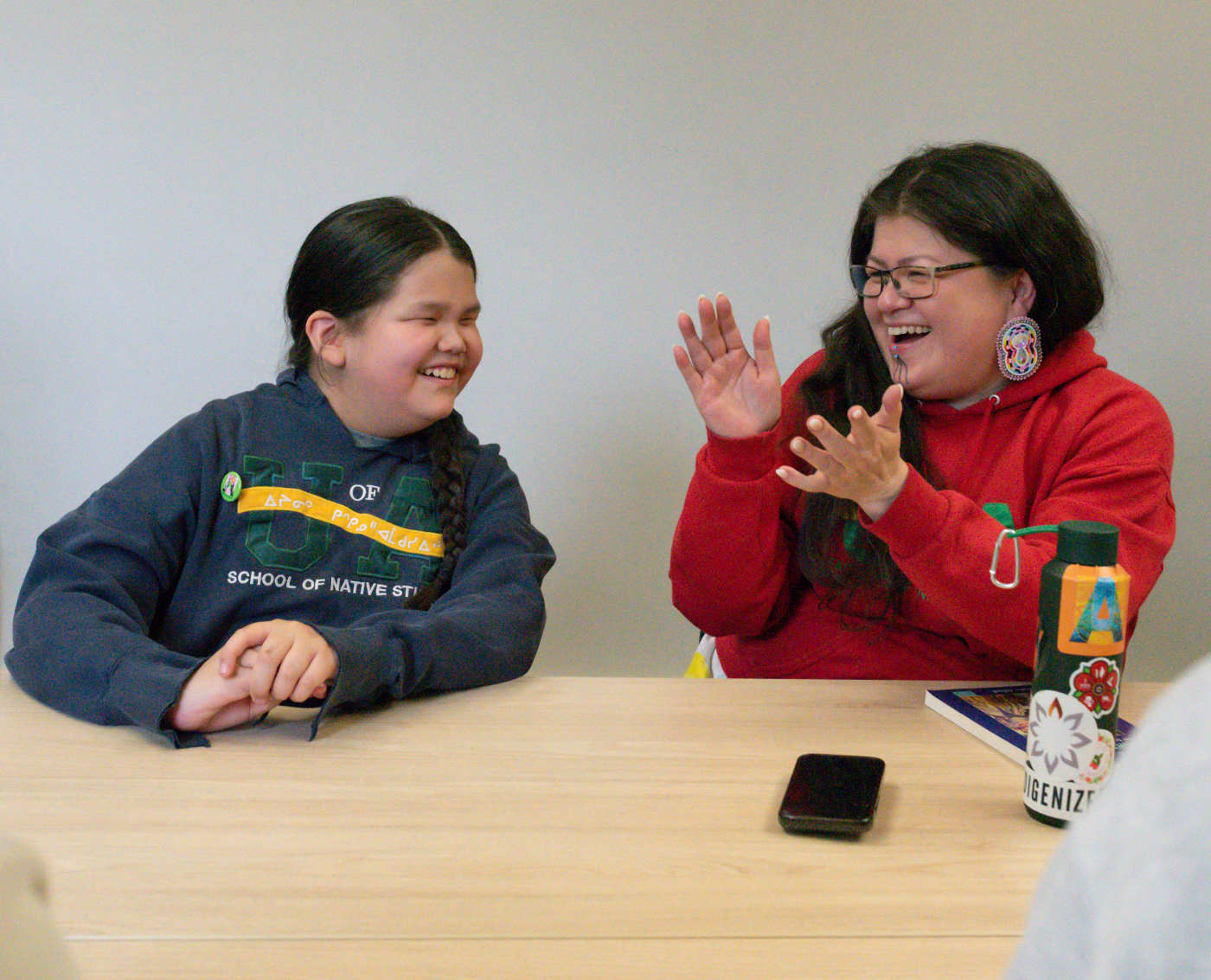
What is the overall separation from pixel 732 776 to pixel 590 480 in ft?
4.21

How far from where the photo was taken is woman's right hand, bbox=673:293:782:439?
1388 mm

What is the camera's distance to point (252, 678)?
106 cm

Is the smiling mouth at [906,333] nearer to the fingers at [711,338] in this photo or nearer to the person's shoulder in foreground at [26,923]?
the fingers at [711,338]

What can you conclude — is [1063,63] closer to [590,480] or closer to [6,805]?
[590,480]

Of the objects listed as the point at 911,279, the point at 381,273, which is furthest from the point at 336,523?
the point at 911,279

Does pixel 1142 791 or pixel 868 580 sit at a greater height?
pixel 1142 791

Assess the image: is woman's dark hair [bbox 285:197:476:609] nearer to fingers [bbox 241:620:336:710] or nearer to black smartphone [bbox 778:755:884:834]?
fingers [bbox 241:620:336:710]

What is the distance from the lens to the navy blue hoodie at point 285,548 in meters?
1.24

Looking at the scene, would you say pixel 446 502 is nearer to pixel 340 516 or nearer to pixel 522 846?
pixel 340 516

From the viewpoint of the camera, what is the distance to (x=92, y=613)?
122 cm

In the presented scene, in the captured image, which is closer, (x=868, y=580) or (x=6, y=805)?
(x=6, y=805)

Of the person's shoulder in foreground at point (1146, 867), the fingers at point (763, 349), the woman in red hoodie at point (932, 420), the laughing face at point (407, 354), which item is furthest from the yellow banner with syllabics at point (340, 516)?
the person's shoulder in foreground at point (1146, 867)

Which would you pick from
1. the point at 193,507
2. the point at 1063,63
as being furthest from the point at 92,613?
the point at 1063,63

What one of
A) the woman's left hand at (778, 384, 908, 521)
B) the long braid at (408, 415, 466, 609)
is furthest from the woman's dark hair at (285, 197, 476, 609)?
the woman's left hand at (778, 384, 908, 521)
